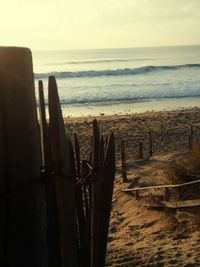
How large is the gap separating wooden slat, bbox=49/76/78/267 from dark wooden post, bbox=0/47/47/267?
0.18 meters

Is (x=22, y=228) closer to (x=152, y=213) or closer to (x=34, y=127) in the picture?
(x=34, y=127)

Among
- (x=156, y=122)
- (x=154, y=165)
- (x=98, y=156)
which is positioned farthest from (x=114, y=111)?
(x=98, y=156)

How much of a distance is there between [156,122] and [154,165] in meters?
12.4

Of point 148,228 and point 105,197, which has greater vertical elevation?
point 105,197

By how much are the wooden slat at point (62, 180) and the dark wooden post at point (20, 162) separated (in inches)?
7.2

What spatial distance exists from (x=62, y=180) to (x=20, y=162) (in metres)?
0.34

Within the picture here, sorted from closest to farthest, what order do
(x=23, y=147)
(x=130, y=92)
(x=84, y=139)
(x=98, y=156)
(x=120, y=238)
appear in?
(x=23, y=147), (x=98, y=156), (x=120, y=238), (x=84, y=139), (x=130, y=92)

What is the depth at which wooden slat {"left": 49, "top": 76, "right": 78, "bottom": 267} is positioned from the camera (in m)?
2.30

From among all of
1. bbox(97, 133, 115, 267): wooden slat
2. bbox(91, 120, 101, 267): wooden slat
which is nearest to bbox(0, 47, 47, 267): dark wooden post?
bbox(91, 120, 101, 267): wooden slat

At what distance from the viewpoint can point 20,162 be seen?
2.02 m

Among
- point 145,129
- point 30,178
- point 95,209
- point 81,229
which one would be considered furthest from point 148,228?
point 145,129

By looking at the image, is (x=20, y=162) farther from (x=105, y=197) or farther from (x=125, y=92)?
(x=125, y=92)

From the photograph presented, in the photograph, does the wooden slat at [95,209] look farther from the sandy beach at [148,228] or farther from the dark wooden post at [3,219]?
the sandy beach at [148,228]

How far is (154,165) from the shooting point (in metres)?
13.8
